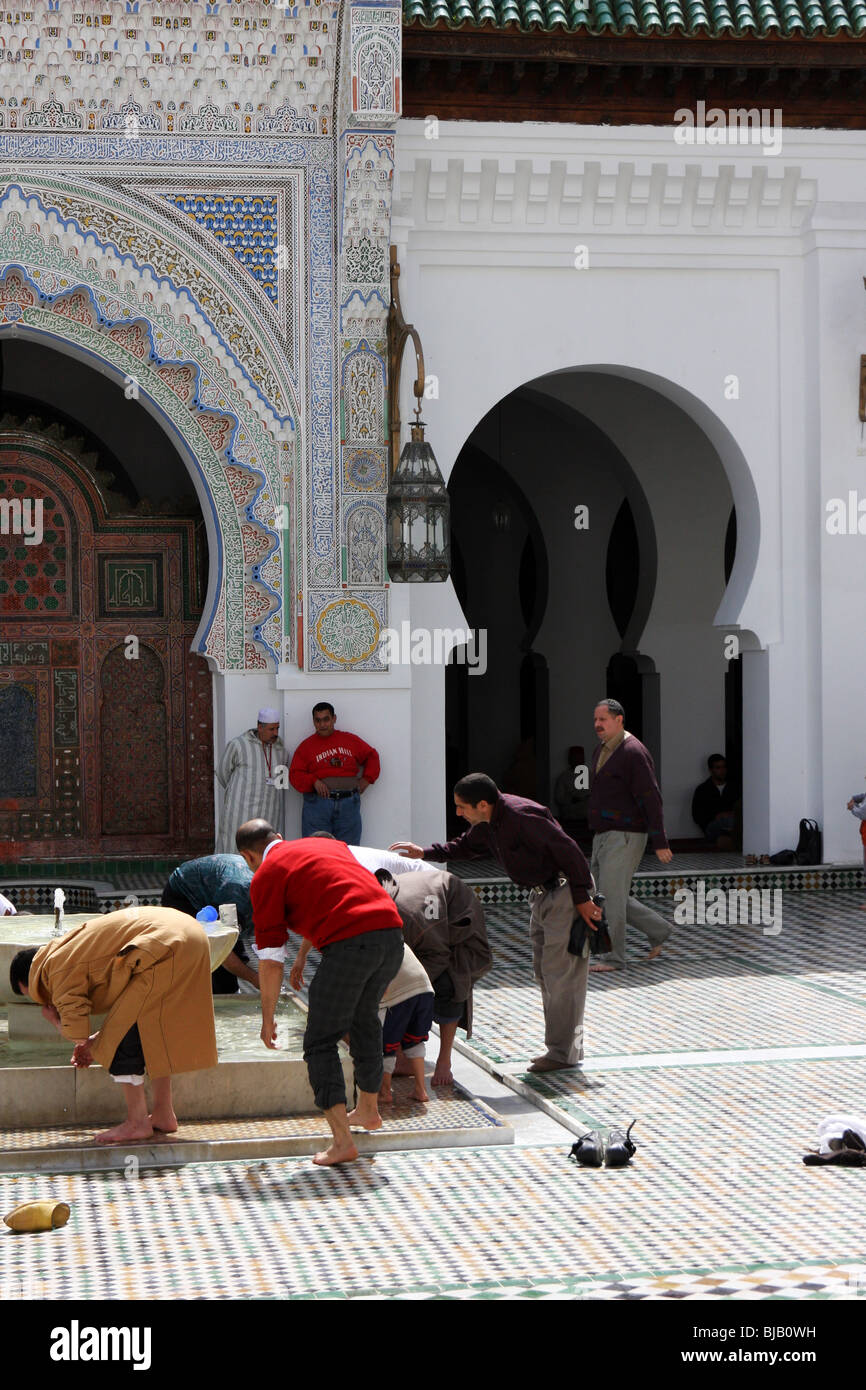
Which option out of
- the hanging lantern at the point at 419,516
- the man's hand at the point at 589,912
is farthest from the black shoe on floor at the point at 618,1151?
the hanging lantern at the point at 419,516

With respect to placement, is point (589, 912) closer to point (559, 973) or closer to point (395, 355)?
point (559, 973)

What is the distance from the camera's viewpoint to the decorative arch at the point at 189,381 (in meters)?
6.60

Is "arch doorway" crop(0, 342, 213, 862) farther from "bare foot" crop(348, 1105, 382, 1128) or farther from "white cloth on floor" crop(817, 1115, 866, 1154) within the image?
"white cloth on floor" crop(817, 1115, 866, 1154)

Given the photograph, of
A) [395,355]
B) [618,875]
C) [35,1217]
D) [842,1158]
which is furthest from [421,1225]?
[395,355]

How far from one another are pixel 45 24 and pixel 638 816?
358 centimetres

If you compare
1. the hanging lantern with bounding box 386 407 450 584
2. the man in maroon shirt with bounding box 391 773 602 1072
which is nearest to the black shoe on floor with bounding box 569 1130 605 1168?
the man in maroon shirt with bounding box 391 773 602 1072

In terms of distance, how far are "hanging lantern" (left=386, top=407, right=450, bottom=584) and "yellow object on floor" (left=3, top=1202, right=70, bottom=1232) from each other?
384 cm

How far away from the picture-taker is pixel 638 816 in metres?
5.64

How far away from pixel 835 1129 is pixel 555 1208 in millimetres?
700

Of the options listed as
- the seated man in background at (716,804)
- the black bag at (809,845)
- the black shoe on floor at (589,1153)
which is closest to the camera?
the black shoe on floor at (589,1153)

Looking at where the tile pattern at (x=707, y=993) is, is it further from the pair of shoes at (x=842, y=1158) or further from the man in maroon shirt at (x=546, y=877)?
the pair of shoes at (x=842, y=1158)

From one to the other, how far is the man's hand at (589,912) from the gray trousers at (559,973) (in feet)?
0.11
